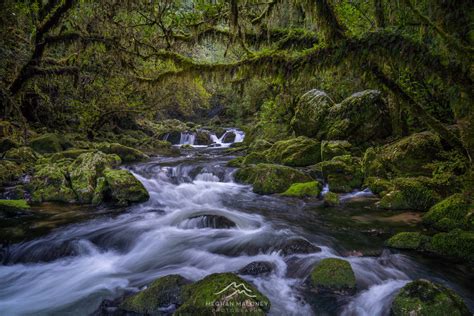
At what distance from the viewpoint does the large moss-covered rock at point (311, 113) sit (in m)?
13.6

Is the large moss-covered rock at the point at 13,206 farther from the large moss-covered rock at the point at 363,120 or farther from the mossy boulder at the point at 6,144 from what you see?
the large moss-covered rock at the point at 363,120

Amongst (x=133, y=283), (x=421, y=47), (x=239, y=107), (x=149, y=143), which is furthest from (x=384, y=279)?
(x=239, y=107)

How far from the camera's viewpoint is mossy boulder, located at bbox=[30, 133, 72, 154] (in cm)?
1211

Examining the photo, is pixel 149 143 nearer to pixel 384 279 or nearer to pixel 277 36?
pixel 277 36

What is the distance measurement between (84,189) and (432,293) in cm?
820

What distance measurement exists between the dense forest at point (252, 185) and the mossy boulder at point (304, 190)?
0.06 metres

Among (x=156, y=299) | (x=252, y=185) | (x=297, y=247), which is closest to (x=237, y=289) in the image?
(x=156, y=299)

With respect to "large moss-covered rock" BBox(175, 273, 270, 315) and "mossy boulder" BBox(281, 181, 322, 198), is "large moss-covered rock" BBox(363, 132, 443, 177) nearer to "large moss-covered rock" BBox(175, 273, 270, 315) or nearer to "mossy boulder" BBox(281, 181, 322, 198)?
"mossy boulder" BBox(281, 181, 322, 198)

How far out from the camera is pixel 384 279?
15.3ft

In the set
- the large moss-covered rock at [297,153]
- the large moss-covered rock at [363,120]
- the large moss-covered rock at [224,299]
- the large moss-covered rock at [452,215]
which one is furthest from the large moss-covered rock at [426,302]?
the large moss-covered rock at [363,120]

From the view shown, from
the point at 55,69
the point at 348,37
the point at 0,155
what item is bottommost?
the point at 0,155

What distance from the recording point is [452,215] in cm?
600

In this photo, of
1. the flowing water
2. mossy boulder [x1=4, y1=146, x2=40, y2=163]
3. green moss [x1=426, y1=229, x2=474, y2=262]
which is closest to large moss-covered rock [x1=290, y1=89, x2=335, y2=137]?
the flowing water

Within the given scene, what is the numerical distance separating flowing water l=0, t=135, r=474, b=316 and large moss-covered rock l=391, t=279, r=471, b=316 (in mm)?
376
